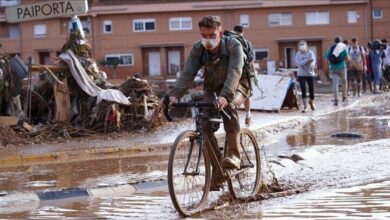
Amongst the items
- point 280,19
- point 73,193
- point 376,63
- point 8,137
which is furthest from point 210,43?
point 280,19

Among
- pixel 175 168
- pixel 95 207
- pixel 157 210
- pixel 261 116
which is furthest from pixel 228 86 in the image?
pixel 261 116

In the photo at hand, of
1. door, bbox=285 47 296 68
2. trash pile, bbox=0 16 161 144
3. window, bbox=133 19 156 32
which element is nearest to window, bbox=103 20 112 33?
window, bbox=133 19 156 32

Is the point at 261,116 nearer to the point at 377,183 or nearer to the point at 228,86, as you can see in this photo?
the point at 377,183

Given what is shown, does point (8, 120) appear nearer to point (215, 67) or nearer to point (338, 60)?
point (215, 67)

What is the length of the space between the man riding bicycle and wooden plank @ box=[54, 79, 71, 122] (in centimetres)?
729

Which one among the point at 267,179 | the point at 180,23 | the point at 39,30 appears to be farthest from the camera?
the point at 39,30

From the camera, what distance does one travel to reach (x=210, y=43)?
6.90m

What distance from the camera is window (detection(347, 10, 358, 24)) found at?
57344 millimetres

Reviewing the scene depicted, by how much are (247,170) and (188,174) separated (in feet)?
3.63

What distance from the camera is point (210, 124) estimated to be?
6.91 metres

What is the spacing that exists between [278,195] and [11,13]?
786cm

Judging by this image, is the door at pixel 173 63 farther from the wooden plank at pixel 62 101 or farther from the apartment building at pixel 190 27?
the wooden plank at pixel 62 101

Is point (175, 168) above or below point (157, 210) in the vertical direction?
above

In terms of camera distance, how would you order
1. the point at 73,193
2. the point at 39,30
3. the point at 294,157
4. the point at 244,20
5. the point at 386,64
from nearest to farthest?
the point at 73,193
the point at 294,157
the point at 386,64
the point at 244,20
the point at 39,30
